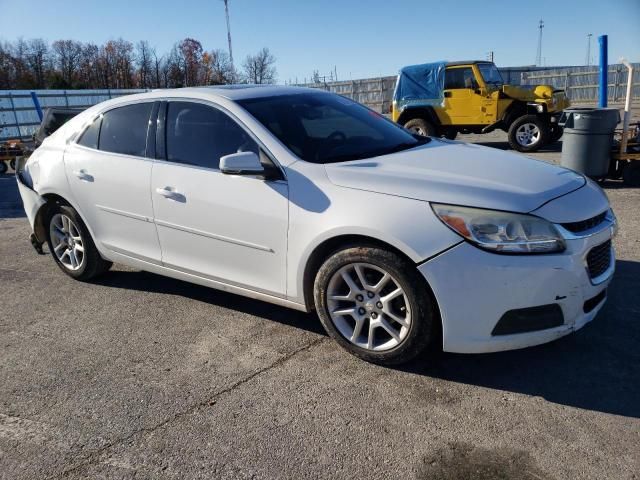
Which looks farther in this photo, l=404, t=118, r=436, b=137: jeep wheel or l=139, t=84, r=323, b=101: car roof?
l=404, t=118, r=436, b=137: jeep wheel

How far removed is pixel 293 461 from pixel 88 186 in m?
2.91

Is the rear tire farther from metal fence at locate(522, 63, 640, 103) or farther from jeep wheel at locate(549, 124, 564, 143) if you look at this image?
metal fence at locate(522, 63, 640, 103)

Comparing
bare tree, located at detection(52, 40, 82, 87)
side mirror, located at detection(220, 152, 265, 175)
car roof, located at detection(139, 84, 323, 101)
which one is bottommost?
side mirror, located at detection(220, 152, 265, 175)

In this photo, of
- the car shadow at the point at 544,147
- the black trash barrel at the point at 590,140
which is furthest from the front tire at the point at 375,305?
the car shadow at the point at 544,147

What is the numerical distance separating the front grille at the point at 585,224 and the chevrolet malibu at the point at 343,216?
0.04ft

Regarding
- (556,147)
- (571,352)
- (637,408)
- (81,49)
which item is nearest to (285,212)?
(571,352)

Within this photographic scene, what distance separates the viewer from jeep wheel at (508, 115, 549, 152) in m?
11.5

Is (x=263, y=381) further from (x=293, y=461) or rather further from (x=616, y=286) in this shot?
(x=616, y=286)

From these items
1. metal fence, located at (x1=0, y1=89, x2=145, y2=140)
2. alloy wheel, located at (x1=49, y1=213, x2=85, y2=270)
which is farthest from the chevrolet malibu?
metal fence, located at (x1=0, y1=89, x2=145, y2=140)

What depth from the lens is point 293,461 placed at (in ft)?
7.82

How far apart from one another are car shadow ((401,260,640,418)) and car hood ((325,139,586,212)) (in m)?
0.95

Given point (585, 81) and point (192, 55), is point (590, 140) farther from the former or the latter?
point (192, 55)

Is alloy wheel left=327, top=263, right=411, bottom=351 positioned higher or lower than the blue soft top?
lower

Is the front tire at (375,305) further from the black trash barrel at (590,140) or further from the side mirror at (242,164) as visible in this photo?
the black trash barrel at (590,140)
